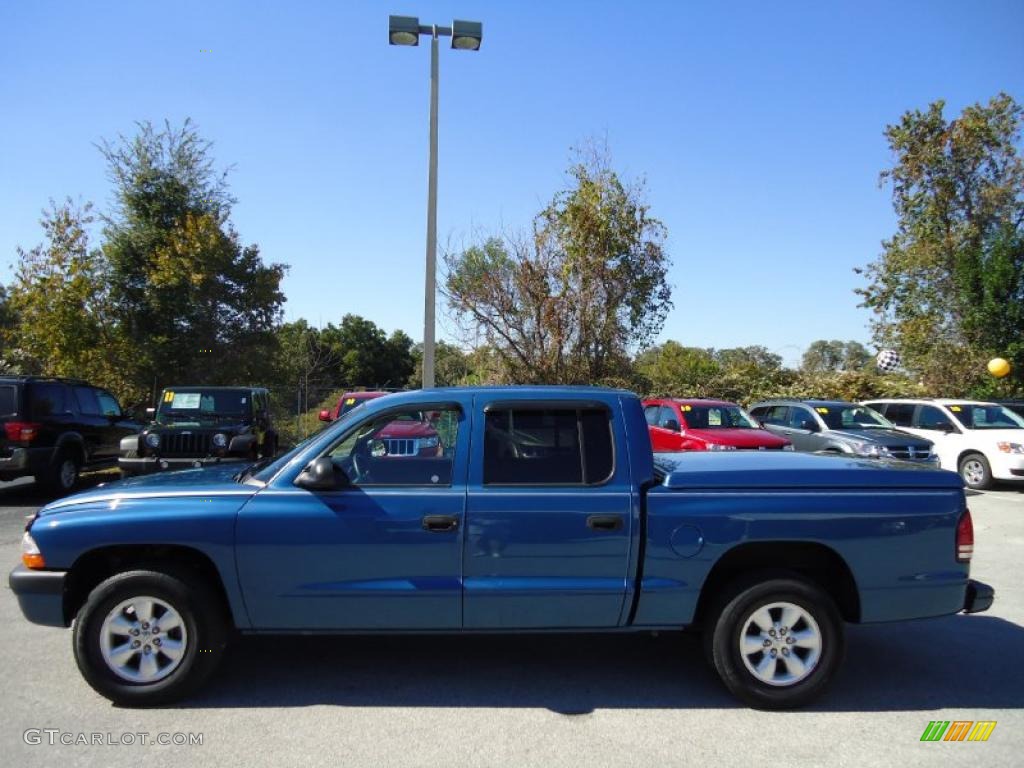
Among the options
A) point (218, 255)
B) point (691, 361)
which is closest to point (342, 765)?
point (218, 255)

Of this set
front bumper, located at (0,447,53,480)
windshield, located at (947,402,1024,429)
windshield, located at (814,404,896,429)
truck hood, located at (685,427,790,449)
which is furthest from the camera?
windshield, located at (814,404,896,429)

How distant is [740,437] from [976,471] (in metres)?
5.31

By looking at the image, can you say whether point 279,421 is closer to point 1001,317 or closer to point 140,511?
point 140,511

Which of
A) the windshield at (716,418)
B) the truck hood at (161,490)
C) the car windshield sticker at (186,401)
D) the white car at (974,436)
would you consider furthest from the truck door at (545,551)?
the white car at (974,436)

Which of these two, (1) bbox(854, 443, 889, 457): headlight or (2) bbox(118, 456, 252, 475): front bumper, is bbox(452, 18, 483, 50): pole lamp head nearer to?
(2) bbox(118, 456, 252, 475): front bumper

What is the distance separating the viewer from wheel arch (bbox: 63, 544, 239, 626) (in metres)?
3.96

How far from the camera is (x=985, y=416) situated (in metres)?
14.0

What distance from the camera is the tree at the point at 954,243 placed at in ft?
67.1

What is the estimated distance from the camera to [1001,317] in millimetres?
20172

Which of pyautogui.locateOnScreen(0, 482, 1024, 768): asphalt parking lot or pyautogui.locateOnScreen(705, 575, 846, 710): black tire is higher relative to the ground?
pyautogui.locateOnScreen(705, 575, 846, 710): black tire

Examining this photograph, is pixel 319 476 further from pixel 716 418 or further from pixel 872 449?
pixel 872 449

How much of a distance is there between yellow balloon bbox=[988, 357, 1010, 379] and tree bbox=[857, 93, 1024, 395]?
619 millimetres

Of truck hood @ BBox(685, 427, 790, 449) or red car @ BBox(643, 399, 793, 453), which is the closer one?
truck hood @ BBox(685, 427, 790, 449)

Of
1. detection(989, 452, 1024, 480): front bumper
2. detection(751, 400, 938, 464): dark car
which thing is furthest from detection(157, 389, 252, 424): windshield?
detection(989, 452, 1024, 480): front bumper
